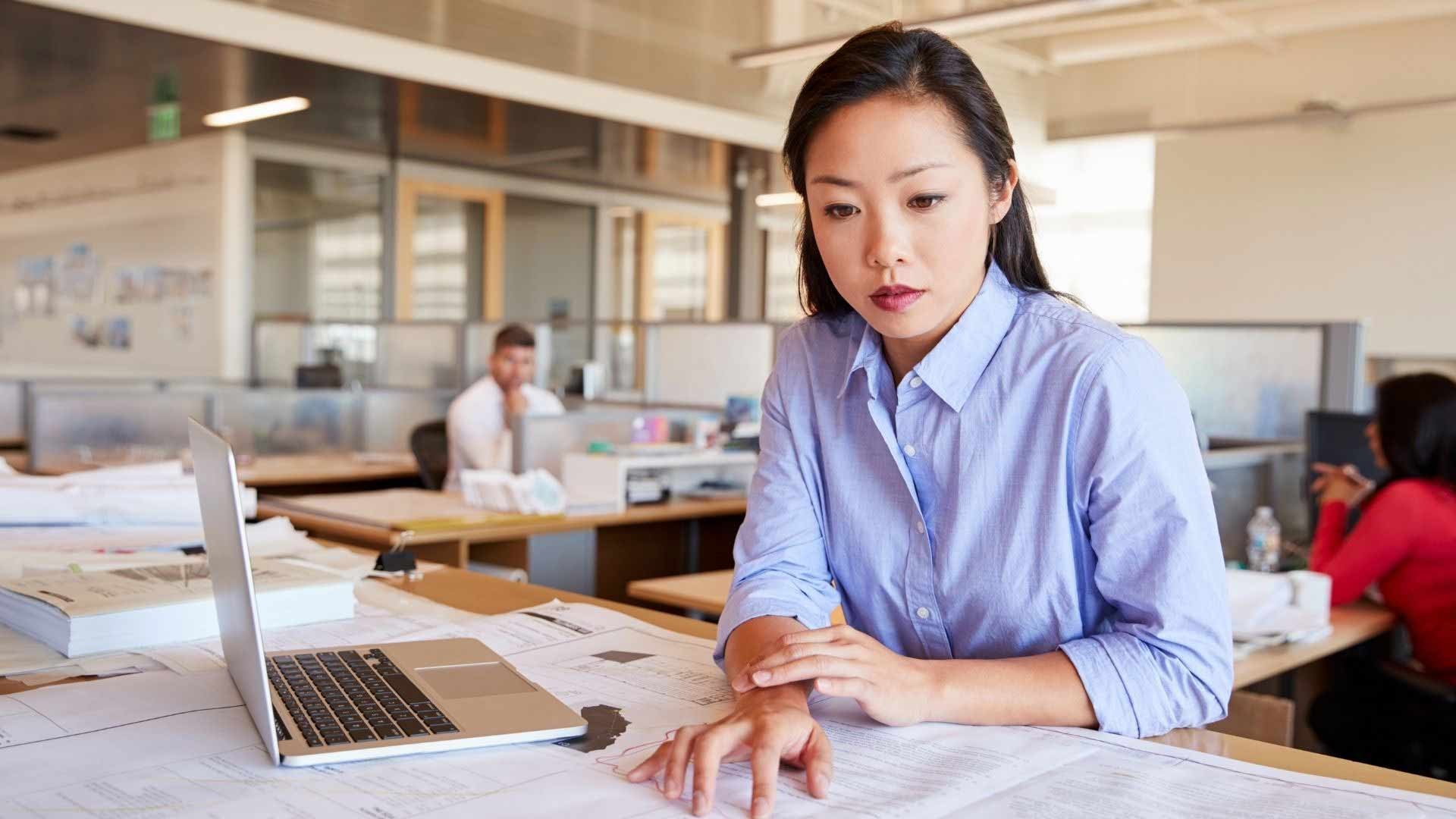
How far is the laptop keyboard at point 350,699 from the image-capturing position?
0.95 m

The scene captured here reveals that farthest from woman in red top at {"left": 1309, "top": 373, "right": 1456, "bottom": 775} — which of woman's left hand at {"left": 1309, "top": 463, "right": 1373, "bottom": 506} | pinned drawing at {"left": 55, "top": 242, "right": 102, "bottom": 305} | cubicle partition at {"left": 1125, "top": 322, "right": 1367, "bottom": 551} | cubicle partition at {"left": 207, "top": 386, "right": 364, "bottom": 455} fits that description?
pinned drawing at {"left": 55, "top": 242, "right": 102, "bottom": 305}

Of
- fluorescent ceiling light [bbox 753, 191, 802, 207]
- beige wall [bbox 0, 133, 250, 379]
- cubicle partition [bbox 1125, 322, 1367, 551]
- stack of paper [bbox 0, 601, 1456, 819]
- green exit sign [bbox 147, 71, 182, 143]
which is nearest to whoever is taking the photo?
stack of paper [bbox 0, 601, 1456, 819]

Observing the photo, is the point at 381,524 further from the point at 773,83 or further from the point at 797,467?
the point at 773,83

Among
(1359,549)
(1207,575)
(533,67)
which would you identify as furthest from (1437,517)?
(533,67)

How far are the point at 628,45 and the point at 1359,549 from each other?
5.53 metres

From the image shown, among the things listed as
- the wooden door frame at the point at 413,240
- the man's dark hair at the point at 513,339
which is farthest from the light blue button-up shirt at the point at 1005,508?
the wooden door frame at the point at 413,240

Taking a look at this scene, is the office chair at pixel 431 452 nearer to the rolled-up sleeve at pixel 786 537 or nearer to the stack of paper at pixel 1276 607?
the stack of paper at pixel 1276 607

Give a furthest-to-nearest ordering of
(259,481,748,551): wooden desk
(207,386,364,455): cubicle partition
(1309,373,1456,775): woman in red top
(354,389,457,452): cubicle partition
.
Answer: (354,389,457,452): cubicle partition
(207,386,364,455): cubicle partition
(259,481,748,551): wooden desk
(1309,373,1456,775): woman in red top

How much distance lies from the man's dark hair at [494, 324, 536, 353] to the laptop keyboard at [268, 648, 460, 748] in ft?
12.9

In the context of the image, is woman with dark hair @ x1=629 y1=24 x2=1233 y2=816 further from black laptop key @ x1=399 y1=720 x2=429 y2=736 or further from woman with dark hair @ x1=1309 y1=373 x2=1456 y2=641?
woman with dark hair @ x1=1309 y1=373 x2=1456 y2=641

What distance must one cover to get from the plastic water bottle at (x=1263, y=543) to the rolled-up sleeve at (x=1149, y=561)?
2397mm

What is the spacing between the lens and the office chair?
5012mm

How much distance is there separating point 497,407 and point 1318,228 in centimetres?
619

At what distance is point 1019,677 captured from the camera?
1.06m
